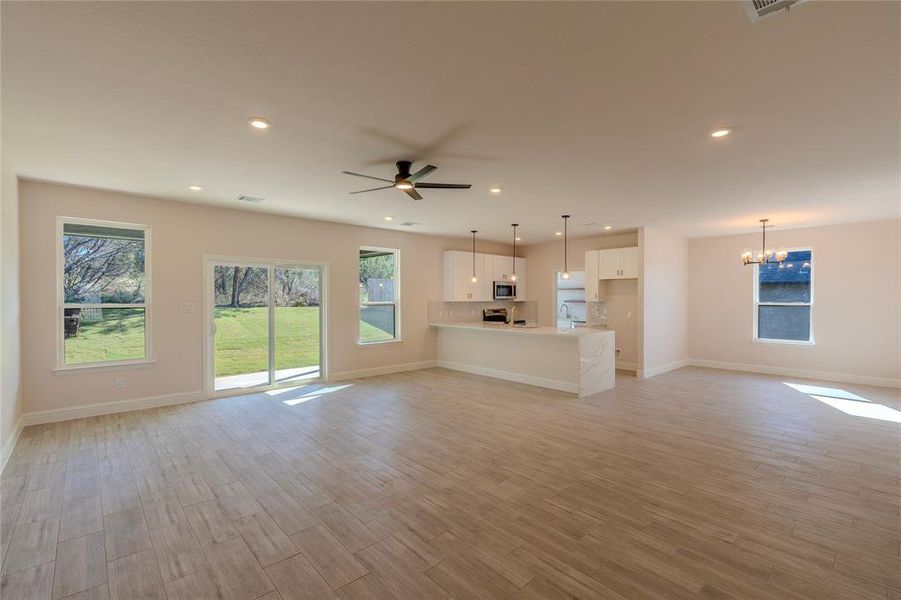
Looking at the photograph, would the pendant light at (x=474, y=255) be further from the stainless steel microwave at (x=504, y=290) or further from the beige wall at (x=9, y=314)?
the beige wall at (x=9, y=314)

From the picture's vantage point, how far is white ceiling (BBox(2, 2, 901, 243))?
1.89 metres

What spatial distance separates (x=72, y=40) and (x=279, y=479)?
3141mm

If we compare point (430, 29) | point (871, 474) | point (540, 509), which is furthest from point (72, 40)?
point (871, 474)

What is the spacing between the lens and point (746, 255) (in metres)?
7.07

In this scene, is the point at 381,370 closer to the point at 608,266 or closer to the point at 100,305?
the point at 100,305

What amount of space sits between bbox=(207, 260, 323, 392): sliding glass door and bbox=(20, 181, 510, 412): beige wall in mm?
219

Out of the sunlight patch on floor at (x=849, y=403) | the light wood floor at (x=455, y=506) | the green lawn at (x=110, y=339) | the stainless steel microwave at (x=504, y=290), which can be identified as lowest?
the sunlight patch on floor at (x=849, y=403)

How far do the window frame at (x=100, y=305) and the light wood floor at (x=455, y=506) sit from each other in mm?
676

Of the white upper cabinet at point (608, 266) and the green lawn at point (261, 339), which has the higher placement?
the white upper cabinet at point (608, 266)

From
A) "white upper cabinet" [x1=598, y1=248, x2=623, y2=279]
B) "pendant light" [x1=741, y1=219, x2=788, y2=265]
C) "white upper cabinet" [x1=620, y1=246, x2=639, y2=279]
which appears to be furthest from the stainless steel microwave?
"pendant light" [x1=741, y1=219, x2=788, y2=265]

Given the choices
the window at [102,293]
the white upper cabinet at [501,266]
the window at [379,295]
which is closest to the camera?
the window at [102,293]

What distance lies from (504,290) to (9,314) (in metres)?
7.86

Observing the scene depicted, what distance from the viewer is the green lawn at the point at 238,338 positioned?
4.99 meters

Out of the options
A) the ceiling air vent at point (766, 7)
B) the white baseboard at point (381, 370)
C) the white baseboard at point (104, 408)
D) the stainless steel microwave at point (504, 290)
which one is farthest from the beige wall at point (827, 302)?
the white baseboard at point (104, 408)
